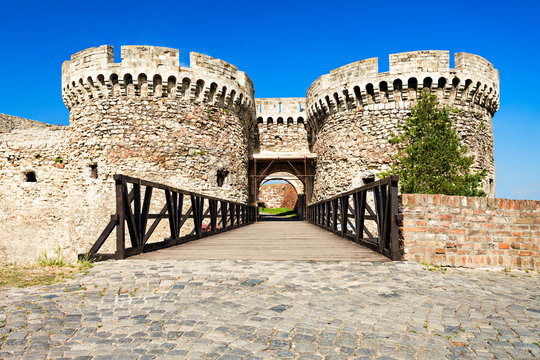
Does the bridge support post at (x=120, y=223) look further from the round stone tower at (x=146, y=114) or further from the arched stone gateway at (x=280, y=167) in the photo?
the arched stone gateway at (x=280, y=167)

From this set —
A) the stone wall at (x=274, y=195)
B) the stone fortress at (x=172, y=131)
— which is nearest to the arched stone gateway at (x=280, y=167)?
the stone fortress at (x=172, y=131)

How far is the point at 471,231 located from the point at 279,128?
13716 mm

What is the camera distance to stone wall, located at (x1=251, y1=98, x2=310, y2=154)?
17938 mm

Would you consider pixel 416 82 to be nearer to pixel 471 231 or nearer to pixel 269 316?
pixel 471 231

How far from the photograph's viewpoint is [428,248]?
15.3 ft

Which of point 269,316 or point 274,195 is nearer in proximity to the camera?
point 269,316

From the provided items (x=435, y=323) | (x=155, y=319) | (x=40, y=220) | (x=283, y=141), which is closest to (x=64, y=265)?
(x=155, y=319)

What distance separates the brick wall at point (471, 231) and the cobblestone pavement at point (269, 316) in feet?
2.63

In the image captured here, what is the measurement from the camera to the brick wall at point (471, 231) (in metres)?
4.67

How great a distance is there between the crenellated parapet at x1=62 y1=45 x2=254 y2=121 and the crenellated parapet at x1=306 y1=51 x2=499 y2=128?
5.21m

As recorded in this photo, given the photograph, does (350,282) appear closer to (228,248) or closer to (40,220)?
(228,248)

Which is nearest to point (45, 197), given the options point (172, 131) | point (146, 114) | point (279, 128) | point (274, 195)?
point (146, 114)

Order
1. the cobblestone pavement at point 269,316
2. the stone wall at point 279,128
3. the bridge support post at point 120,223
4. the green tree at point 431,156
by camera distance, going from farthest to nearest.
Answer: the stone wall at point 279,128
the green tree at point 431,156
the bridge support post at point 120,223
the cobblestone pavement at point 269,316

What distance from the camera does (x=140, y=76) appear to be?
12508 mm
